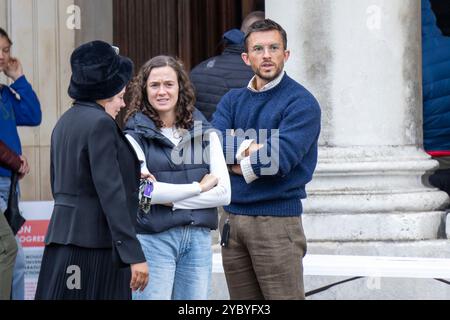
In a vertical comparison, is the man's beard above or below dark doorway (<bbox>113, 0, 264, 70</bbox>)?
below

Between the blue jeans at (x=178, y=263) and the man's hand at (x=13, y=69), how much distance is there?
3209 millimetres

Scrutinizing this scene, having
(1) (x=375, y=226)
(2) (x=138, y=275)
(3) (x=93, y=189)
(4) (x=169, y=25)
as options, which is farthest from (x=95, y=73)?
(4) (x=169, y=25)

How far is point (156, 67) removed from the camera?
6207 mm

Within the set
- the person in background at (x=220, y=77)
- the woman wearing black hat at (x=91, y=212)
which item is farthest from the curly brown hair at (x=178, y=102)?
the person in background at (x=220, y=77)

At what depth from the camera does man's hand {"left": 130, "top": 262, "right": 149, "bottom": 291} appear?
5336 millimetres

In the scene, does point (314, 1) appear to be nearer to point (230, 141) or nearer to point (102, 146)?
point (230, 141)

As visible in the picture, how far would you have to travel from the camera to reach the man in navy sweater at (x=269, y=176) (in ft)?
19.5

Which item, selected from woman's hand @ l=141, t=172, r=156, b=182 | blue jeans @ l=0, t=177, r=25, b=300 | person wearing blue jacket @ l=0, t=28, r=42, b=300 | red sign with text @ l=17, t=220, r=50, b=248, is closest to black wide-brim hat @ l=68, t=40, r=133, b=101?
woman's hand @ l=141, t=172, r=156, b=182

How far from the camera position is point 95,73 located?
5465 millimetres

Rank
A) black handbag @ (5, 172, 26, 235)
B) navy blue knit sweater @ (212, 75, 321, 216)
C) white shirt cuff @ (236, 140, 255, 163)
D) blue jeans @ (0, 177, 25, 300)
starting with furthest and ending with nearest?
blue jeans @ (0, 177, 25, 300), black handbag @ (5, 172, 26, 235), white shirt cuff @ (236, 140, 255, 163), navy blue knit sweater @ (212, 75, 321, 216)

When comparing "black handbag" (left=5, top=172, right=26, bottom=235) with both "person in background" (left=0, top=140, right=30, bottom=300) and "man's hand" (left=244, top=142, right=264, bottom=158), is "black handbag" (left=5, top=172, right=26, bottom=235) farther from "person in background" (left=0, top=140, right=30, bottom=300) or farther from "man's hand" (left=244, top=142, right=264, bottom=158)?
"man's hand" (left=244, top=142, right=264, bottom=158)

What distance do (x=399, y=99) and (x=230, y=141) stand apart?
2519 millimetres

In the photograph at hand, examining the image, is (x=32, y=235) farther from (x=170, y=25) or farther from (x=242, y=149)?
(x=242, y=149)
